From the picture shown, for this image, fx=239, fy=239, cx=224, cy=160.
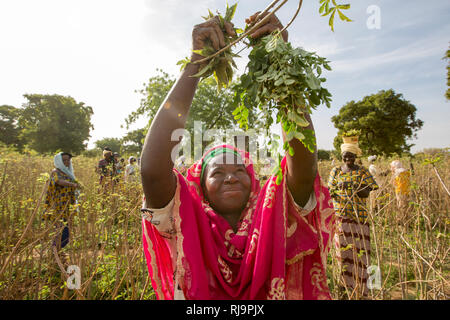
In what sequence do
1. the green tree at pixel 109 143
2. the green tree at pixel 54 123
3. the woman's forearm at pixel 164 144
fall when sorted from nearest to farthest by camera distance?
the woman's forearm at pixel 164 144 < the green tree at pixel 54 123 < the green tree at pixel 109 143

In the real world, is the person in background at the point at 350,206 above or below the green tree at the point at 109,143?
below

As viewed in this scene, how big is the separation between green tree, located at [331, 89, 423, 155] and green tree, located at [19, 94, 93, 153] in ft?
112

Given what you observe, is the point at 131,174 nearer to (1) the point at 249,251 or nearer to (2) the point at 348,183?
(2) the point at 348,183

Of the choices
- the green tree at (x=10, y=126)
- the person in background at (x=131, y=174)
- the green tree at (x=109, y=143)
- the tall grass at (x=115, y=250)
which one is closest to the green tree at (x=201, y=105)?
the person in background at (x=131, y=174)

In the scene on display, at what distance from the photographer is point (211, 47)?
1231mm

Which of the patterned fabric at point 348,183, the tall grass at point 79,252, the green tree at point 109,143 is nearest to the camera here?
the tall grass at point 79,252

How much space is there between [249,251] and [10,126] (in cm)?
4412

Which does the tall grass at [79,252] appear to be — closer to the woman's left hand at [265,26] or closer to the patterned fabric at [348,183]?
the woman's left hand at [265,26]

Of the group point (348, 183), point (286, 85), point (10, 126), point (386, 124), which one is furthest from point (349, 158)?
point (10, 126)

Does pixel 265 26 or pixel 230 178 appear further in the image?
pixel 230 178

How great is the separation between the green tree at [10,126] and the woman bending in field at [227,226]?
40371 millimetres

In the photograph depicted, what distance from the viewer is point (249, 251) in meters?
1.31

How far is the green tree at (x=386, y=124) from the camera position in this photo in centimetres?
2752

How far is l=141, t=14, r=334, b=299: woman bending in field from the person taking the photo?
118 centimetres
